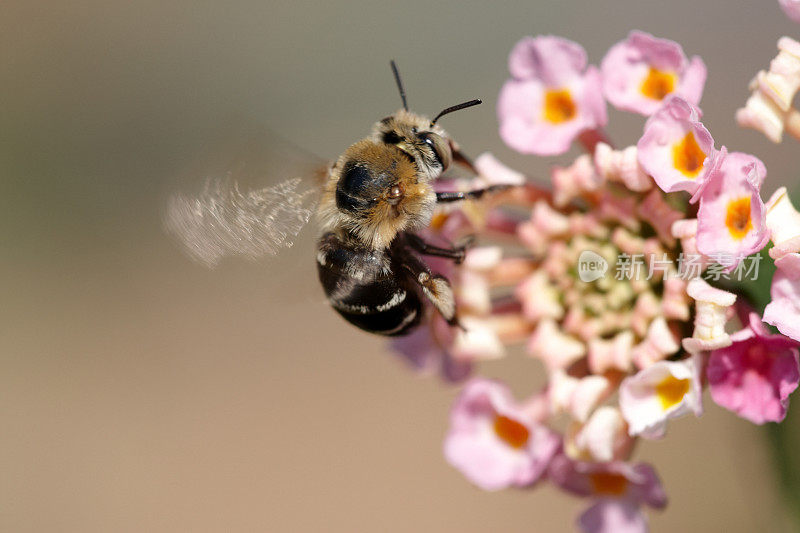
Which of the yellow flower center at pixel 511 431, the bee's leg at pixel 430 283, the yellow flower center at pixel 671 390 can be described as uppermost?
the bee's leg at pixel 430 283

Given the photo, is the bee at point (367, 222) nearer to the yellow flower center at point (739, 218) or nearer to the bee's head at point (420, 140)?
the bee's head at point (420, 140)

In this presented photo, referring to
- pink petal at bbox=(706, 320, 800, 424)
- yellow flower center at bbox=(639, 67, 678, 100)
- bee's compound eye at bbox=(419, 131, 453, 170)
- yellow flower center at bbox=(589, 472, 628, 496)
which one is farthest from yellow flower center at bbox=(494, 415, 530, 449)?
yellow flower center at bbox=(639, 67, 678, 100)

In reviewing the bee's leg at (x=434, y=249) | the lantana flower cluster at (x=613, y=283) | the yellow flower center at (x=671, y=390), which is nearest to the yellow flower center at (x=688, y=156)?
the lantana flower cluster at (x=613, y=283)

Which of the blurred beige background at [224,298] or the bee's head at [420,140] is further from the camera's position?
the blurred beige background at [224,298]

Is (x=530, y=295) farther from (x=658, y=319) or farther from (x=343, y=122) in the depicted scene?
(x=343, y=122)

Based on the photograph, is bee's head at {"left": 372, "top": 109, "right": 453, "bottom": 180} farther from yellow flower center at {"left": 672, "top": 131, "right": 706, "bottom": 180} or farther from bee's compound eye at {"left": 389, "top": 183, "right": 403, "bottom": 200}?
yellow flower center at {"left": 672, "top": 131, "right": 706, "bottom": 180}

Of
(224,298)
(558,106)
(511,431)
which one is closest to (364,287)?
(511,431)
